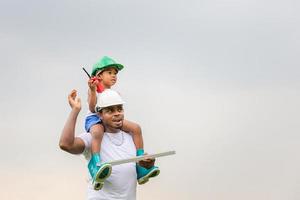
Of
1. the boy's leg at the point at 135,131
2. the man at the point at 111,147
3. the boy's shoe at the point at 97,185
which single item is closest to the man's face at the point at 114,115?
the man at the point at 111,147

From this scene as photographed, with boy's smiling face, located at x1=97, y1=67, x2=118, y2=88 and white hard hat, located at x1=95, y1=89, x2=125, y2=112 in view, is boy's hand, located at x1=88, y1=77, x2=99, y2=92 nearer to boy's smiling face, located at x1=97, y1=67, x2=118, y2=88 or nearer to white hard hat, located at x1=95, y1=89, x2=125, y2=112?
boy's smiling face, located at x1=97, y1=67, x2=118, y2=88

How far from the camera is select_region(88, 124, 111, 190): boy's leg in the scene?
4.86 metres

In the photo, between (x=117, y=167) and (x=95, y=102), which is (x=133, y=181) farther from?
(x=95, y=102)

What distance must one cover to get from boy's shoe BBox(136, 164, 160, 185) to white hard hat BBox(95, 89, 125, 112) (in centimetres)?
72

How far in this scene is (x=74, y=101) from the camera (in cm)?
504

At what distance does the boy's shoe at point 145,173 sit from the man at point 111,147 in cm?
6

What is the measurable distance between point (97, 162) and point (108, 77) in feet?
4.06

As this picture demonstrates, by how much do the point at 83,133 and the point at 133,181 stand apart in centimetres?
72

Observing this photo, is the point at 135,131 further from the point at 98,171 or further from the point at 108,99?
the point at 98,171

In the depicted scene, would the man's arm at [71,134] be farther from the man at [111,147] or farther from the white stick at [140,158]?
the white stick at [140,158]

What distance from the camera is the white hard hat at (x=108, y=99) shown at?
205 inches

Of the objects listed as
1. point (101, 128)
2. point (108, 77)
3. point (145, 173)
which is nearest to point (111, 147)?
point (101, 128)

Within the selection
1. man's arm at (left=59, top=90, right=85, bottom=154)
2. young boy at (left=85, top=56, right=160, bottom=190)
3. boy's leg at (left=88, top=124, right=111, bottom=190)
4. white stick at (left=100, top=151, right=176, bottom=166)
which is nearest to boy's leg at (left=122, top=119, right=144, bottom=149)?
young boy at (left=85, top=56, right=160, bottom=190)

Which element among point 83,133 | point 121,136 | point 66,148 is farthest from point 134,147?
point 66,148
